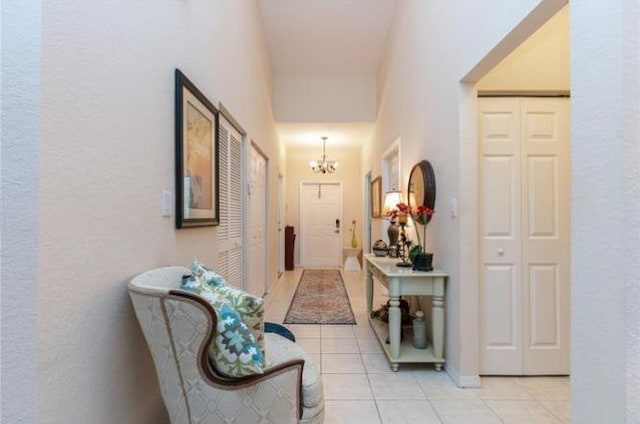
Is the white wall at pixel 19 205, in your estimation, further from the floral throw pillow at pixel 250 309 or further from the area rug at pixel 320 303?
the area rug at pixel 320 303

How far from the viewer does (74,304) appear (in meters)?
1.09

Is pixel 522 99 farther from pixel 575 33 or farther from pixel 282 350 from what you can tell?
pixel 282 350

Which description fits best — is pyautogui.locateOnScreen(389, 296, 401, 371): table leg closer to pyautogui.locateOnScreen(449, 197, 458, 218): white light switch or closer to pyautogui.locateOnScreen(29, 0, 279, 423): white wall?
pyautogui.locateOnScreen(449, 197, 458, 218): white light switch

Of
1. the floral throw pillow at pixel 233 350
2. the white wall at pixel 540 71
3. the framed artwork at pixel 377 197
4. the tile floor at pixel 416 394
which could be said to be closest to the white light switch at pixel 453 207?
the white wall at pixel 540 71

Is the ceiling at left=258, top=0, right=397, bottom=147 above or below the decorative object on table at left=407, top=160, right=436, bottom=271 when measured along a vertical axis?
above

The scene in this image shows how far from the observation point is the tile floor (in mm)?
1960

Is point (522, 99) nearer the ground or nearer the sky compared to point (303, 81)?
nearer the ground

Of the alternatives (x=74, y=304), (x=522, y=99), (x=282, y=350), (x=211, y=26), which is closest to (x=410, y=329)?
(x=282, y=350)

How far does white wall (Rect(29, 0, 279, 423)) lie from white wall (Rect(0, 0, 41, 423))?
0.07 ft

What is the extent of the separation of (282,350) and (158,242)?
2.74ft

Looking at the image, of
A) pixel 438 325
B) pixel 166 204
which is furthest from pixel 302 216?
pixel 166 204

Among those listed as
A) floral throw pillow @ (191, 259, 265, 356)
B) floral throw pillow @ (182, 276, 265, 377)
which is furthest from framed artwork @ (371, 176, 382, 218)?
floral throw pillow @ (182, 276, 265, 377)

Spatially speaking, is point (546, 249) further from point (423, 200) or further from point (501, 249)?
point (423, 200)

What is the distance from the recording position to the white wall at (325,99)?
18.4 feet
